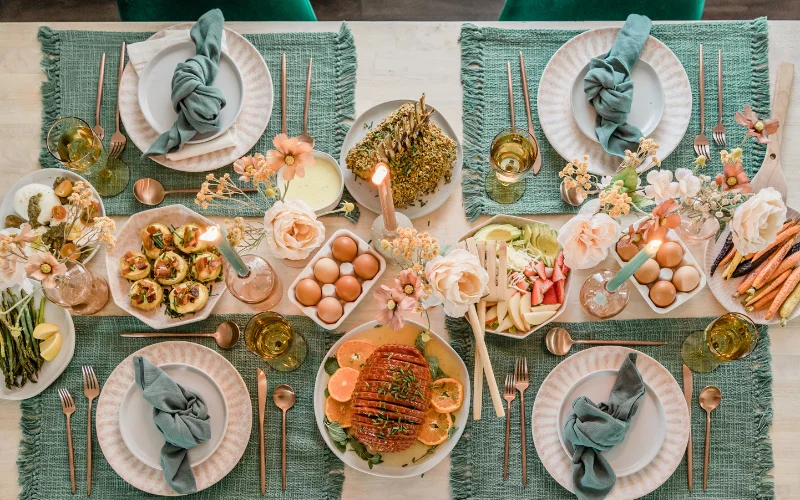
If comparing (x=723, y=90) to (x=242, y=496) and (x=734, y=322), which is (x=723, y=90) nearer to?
(x=734, y=322)

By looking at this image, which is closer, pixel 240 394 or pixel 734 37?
pixel 240 394

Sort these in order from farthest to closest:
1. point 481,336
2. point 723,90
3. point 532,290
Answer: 1. point 723,90
2. point 532,290
3. point 481,336

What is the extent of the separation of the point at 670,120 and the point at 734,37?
0.37 m

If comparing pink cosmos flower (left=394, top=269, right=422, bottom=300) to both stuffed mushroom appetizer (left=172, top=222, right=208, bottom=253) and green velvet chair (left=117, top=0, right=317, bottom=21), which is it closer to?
stuffed mushroom appetizer (left=172, top=222, right=208, bottom=253)

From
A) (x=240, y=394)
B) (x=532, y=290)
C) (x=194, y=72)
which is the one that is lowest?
(x=240, y=394)

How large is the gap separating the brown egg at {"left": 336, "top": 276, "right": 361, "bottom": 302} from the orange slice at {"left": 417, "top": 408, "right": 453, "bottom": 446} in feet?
1.31

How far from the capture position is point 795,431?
187cm

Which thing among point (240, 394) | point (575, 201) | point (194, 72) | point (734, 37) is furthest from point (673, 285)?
point (194, 72)

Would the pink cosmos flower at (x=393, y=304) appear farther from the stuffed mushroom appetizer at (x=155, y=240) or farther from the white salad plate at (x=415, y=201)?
the stuffed mushroom appetizer at (x=155, y=240)

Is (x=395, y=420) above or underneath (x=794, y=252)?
underneath

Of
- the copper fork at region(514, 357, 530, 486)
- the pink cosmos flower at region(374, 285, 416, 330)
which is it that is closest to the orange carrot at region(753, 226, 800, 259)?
the copper fork at region(514, 357, 530, 486)

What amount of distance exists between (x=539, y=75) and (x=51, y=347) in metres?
1.71

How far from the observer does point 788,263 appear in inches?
71.9

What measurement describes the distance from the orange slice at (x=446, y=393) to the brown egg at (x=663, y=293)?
0.63 meters
